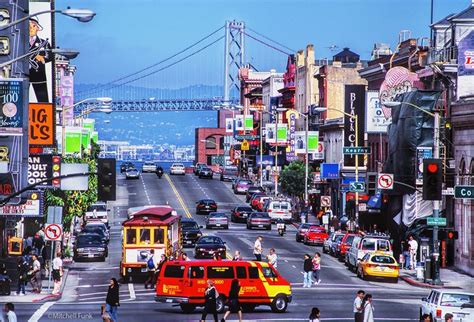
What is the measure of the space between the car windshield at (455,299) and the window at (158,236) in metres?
23.1

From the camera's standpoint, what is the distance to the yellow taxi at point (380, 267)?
6198 centimetres

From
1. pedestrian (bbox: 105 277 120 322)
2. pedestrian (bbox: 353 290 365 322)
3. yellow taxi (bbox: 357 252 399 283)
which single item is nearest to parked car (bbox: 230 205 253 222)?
A: yellow taxi (bbox: 357 252 399 283)

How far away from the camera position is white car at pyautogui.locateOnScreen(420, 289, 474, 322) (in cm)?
3800

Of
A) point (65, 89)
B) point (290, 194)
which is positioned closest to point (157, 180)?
point (65, 89)

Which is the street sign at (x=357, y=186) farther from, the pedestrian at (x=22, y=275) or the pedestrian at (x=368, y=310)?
the pedestrian at (x=368, y=310)

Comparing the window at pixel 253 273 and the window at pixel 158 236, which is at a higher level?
the window at pixel 158 236

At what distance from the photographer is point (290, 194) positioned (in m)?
131

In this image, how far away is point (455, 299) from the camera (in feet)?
126

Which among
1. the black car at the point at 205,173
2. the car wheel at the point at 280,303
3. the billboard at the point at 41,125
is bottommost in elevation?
the car wheel at the point at 280,303

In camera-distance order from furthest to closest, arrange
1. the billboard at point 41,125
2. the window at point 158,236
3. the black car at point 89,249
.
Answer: the black car at point 89,249, the billboard at point 41,125, the window at point 158,236

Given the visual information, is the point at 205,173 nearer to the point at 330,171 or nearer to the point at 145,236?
the point at 330,171

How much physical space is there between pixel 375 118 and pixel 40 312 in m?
49.4

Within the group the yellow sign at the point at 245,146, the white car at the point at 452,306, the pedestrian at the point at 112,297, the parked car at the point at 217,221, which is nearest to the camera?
the white car at the point at 452,306

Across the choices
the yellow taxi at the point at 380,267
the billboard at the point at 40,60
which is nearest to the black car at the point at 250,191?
the billboard at the point at 40,60
